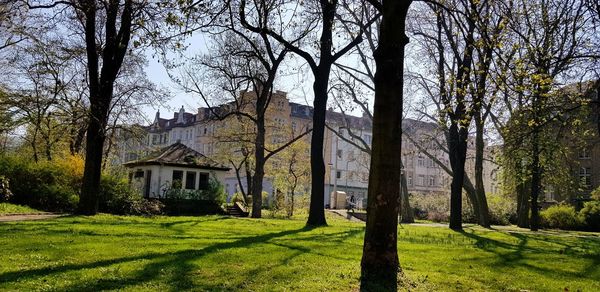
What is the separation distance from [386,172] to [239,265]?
3179 mm

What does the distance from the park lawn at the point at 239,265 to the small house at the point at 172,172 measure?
2341 centimetres

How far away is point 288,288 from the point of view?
719 centimetres

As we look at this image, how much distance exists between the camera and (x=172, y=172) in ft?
124

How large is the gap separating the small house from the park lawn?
2341 centimetres

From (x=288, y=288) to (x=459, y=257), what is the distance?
233 inches

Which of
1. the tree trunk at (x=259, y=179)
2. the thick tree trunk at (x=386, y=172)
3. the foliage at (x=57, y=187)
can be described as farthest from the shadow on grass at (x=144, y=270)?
the tree trunk at (x=259, y=179)

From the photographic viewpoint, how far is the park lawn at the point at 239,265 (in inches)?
285

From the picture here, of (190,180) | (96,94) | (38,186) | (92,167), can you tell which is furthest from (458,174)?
(38,186)

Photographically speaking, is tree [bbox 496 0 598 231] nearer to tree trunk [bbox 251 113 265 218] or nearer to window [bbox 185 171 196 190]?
tree trunk [bbox 251 113 265 218]

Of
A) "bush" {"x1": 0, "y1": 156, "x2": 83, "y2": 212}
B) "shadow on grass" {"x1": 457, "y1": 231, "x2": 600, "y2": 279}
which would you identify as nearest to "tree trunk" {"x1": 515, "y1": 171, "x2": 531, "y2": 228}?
"shadow on grass" {"x1": 457, "y1": 231, "x2": 600, "y2": 279}

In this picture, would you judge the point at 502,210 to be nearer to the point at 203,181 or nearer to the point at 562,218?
the point at 562,218

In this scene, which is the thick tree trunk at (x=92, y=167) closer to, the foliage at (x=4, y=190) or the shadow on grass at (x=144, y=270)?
the foliage at (x=4, y=190)

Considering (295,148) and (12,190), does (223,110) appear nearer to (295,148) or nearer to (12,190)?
(295,148)

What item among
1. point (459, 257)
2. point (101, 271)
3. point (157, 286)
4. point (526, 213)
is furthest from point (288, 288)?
point (526, 213)
